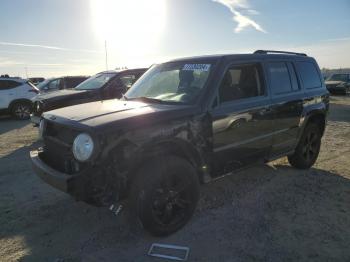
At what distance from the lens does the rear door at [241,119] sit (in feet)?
14.7

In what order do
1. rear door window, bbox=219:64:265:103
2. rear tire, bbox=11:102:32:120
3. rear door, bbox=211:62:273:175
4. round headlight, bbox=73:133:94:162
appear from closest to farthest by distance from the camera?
round headlight, bbox=73:133:94:162 < rear door, bbox=211:62:273:175 < rear door window, bbox=219:64:265:103 < rear tire, bbox=11:102:32:120

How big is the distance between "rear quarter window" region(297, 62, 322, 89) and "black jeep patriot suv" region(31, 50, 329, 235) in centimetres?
28

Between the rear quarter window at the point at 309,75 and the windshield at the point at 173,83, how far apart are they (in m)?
2.24

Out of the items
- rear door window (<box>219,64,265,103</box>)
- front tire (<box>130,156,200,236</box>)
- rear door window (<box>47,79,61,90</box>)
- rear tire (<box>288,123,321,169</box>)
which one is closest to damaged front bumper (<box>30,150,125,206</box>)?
front tire (<box>130,156,200,236</box>)

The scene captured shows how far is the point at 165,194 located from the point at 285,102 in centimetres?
257

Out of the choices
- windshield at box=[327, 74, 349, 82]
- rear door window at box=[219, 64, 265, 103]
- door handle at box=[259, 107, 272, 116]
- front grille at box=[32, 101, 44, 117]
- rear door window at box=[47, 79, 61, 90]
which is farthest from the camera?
windshield at box=[327, 74, 349, 82]

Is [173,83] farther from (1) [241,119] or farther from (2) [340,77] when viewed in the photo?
(2) [340,77]

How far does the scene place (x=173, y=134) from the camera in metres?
3.96

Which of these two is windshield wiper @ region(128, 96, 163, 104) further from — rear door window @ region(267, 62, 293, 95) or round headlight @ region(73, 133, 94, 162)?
rear door window @ region(267, 62, 293, 95)

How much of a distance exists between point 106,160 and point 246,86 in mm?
2352

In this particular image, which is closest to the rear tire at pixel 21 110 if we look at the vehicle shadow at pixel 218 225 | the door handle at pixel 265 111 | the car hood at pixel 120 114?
the vehicle shadow at pixel 218 225

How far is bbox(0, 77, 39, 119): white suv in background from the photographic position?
14.4 meters

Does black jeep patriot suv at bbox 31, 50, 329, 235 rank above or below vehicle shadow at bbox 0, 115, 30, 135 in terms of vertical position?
above

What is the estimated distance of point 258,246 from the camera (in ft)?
12.6
